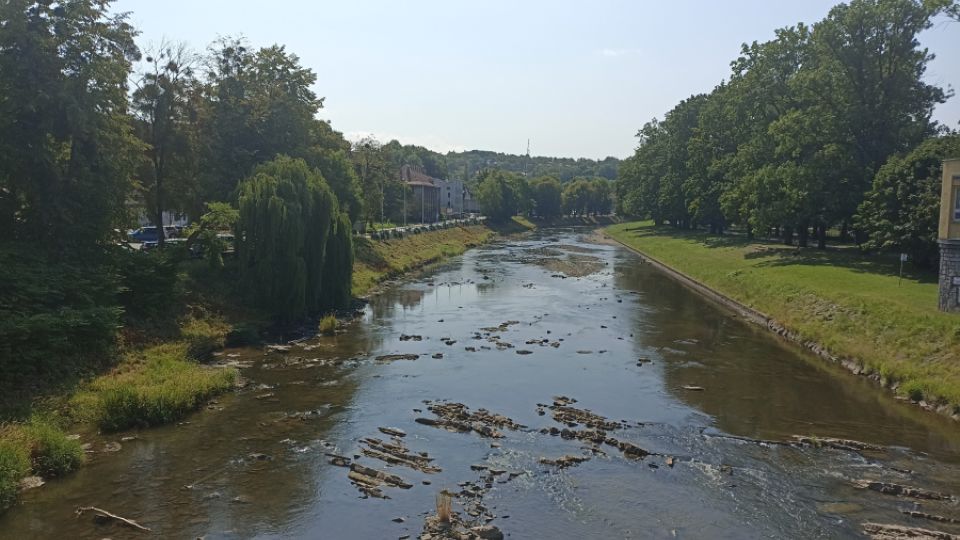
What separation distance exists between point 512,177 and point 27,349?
12830 centimetres

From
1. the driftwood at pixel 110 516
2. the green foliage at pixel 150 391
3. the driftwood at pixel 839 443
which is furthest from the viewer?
the green foliage at pixel 150 391

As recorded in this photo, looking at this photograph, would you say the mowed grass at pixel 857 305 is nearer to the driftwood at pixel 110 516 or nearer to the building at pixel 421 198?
the driftwood at pixel 110 516

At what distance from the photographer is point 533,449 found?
20.3m

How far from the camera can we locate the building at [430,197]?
4722 inches

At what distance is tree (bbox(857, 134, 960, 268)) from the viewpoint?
129 ft

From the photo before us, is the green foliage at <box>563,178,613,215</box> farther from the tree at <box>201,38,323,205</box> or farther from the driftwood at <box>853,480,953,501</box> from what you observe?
the driftwood at <box>853,480,953,501</box>

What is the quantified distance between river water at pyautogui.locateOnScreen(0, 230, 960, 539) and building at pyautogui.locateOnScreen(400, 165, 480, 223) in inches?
3251

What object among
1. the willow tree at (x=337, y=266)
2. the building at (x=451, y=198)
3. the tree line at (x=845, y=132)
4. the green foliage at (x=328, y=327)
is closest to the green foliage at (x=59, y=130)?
the green foliage at (x=328, y=327)

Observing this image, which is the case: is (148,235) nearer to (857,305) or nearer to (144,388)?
(144,388)

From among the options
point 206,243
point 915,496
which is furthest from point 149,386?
point 915,496

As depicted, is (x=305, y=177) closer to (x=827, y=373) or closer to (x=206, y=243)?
(x=206, y=243)

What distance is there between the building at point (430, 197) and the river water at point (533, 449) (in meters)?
82.6

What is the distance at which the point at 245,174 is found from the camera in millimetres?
45969

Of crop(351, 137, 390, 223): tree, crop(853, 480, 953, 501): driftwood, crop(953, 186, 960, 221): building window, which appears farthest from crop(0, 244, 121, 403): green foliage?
crop(351, 137, 390, 223): tree
